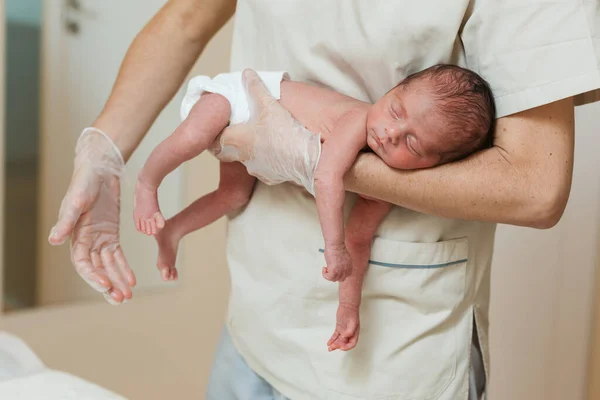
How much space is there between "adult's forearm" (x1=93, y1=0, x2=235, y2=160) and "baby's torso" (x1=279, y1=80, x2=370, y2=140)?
0.31 meters

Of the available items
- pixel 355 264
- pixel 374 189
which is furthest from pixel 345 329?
pixel 374 189

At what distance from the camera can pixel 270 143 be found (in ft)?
3.32

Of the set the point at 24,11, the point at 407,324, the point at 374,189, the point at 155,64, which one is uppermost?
the point at 24,11

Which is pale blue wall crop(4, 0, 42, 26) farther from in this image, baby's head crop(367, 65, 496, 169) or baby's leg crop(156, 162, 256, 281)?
baby's head crop(367, 65, 496, 169)

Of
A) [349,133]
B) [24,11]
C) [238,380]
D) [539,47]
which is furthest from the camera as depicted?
[24,11]

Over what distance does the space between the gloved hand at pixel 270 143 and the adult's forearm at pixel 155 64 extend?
0.24m

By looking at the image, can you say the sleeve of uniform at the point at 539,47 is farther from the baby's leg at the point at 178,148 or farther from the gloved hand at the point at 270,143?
the baby's leg at the point at 178,148

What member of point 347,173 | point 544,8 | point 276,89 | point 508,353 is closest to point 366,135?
point 347,173

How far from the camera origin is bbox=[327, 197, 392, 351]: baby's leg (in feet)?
3.27

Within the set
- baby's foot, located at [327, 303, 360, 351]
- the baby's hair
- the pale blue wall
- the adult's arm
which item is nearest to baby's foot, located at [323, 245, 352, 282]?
baby's foot, located at [327, 303, 360, 351]

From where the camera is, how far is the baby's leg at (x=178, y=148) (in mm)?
1063

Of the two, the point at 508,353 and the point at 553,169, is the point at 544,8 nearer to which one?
the point at 553,169

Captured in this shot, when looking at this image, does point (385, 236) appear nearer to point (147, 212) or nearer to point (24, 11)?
point (147, 212)

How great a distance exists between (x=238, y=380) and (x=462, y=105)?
644mm
